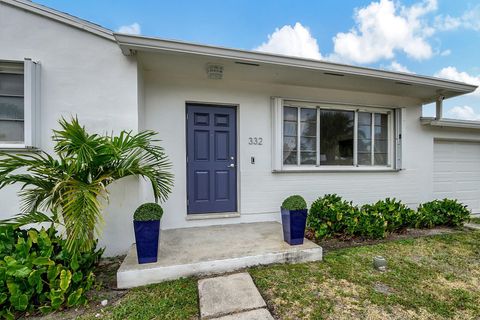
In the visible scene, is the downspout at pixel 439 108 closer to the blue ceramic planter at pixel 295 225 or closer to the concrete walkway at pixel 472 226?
the concrete walkway at pixel 472 226

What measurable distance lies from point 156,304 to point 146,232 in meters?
0.70

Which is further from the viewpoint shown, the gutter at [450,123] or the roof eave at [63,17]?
the gutter at [450,123]

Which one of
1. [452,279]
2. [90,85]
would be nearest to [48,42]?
[90,85]

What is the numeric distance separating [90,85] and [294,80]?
319 centimetres

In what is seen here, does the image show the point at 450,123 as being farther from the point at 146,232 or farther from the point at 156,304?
the point at 156,304

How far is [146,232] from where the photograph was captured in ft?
8.18

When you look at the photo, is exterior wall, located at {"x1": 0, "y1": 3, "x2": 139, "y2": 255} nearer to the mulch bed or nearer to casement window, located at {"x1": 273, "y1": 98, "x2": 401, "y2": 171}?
casement window, located at {"x1": 273, "y1": 98, "x2": 401, "y2": 171}

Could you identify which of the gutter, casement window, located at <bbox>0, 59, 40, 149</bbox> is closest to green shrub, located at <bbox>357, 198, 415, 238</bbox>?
the gutter

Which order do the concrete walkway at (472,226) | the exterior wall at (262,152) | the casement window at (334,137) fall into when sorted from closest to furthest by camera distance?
the exterior wall at (262,152), the casement window at (334,137), the concrete walkway at (472,226)

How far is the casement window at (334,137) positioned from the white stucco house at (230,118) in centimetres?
2

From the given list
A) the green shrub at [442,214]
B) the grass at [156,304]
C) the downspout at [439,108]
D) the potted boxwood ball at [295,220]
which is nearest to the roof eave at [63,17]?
the grass at [156,304]

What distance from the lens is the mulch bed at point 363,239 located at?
140 inches

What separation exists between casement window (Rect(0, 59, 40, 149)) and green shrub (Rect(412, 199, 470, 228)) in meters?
6.38

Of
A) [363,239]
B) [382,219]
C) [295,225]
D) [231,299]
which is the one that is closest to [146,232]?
[231,299]
